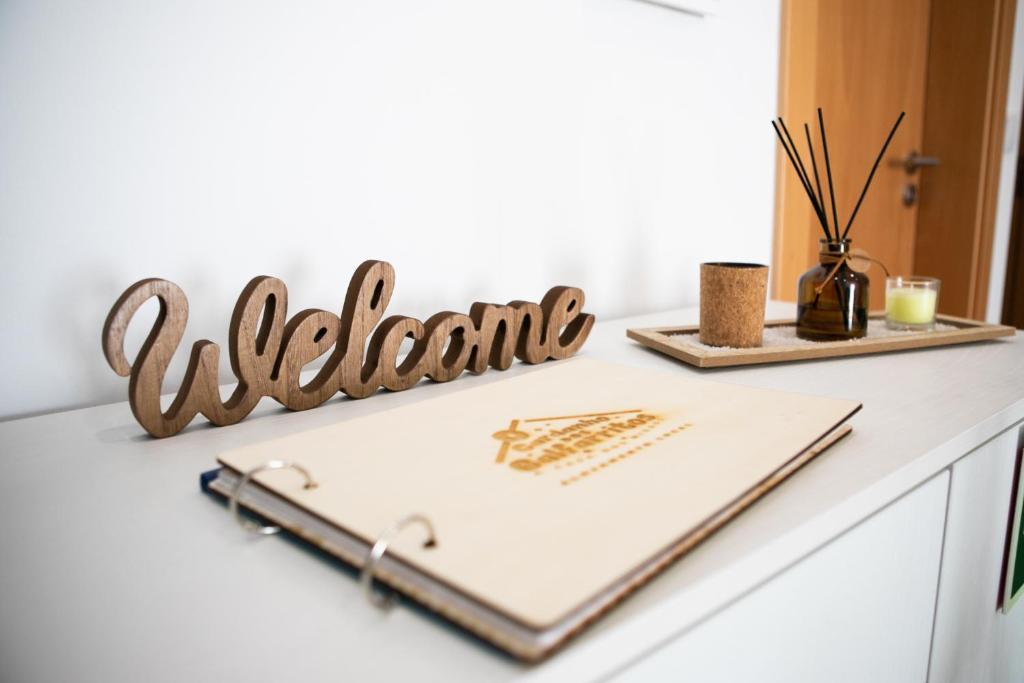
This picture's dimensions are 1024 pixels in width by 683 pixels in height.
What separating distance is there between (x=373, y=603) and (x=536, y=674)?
92 mm

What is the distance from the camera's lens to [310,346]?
63 cm

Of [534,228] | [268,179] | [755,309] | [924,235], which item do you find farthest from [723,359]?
[924,235]

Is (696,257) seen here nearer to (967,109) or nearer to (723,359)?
(723,359)

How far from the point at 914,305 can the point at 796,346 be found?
246 mm

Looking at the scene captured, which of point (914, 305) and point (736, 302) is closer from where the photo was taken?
point (736, 302)

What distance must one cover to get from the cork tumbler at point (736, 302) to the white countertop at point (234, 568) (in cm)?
23

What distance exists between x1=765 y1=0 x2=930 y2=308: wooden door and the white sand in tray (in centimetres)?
51

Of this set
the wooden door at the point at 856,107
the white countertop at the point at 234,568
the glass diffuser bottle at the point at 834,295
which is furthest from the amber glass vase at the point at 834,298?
the wooden door at the point at 856,107

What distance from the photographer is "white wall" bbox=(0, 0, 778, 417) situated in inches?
24.9

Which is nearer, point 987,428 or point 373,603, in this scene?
point 373,603

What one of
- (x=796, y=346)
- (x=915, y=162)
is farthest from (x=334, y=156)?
(x=915, y=162)

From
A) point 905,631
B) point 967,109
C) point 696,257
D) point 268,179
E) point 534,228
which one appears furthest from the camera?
point 967,109

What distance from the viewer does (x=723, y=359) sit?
2.58 ft

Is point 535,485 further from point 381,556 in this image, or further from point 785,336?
point 785,336
